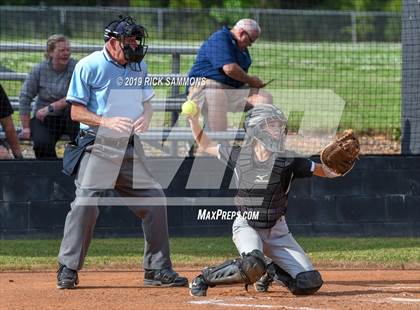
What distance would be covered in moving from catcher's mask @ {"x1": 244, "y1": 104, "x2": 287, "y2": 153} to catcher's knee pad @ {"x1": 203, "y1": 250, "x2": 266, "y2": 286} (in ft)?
2.76

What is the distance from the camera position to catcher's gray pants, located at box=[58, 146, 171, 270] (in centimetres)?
745

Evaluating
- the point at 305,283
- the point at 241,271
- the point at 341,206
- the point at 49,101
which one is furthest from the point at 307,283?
the point at 49,101

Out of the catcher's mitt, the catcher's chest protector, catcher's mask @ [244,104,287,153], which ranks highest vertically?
catcher's mask @ [244,104,287,153]

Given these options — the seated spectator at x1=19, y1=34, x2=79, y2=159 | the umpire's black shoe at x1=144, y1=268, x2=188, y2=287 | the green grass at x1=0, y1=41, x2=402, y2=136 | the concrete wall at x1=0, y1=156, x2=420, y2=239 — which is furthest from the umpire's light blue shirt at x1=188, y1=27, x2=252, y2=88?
the umpire's black shoe at x1=144, y1=268, x2=188, y2=287

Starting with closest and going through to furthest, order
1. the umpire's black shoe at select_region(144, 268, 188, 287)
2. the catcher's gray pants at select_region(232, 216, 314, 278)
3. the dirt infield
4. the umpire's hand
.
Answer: the dirt infield, the catcher's gray pants at select_region(232, 216, 314, 278), the umpire's hand, the umpire's black shoe at select_region(144, 268, 188, 287)

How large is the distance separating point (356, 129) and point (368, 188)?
417 centimetres

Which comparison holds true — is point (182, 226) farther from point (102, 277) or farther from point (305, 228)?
point (102, 277)

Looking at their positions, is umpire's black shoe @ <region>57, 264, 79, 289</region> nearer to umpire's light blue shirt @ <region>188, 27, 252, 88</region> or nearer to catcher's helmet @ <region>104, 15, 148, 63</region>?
catcher's helmet @ <region>104, 15, 148, 63</region>

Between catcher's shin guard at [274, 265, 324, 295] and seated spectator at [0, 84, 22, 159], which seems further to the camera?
seated spectator at [0, 84, 22, 159]

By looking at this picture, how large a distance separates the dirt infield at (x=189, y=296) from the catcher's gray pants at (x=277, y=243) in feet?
0.75

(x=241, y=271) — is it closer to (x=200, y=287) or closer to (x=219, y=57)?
(x=200, y=287)

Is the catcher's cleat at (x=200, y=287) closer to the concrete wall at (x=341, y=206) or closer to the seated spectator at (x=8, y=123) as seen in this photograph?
the concrete wall at (x=341, y=206)

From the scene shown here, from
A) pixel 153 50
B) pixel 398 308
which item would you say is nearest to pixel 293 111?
pixel 153 50

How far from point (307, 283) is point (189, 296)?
2.80 feet
